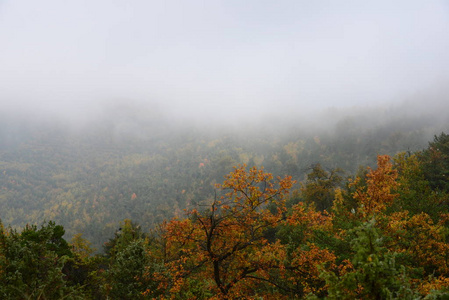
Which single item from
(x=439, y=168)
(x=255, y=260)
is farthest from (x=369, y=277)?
(x=439, y=168)

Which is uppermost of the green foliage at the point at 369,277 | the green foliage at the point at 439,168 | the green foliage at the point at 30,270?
the green foliage at the point at 369,277

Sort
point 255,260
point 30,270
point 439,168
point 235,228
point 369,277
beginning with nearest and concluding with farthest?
point 369,277
point 30,270
point 235,228
point 255,260
point 439,168

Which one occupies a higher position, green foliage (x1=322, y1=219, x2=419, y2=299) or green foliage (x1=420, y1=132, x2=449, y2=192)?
green foliage (x1=322, y1=219, x2=419, y2=299)

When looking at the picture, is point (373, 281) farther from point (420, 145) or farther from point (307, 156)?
point (307, 156)

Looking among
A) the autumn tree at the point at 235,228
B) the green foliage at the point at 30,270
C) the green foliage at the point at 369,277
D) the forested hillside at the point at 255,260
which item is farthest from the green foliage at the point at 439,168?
the green foliage at the point at 30,270

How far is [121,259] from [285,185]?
46.3ft

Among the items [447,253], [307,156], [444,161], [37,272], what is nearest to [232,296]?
[37,272]

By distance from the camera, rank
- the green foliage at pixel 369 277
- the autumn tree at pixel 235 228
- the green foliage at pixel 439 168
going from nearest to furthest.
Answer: the green foliage at pixel 369 277 → the autumn tree at pixel 235 228 → the green foliage at pixel 439 168

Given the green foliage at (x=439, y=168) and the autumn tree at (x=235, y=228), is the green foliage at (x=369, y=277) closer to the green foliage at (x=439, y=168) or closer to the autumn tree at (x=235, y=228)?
the autumn tree at (x=235, y=228)

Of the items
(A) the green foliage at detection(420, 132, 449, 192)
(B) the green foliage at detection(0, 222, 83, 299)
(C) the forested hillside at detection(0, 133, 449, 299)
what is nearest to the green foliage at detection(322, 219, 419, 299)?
(C) the forested hillside at detection(0, 133, 449, 299)

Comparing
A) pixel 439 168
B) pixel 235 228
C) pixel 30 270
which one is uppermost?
pixel 235 228

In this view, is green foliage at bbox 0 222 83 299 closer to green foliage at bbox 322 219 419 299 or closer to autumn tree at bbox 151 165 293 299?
autumn tree at bbox 151 165 293 299

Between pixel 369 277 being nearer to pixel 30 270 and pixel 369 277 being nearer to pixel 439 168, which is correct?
pixel 30 270

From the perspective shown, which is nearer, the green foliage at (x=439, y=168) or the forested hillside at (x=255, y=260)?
the forested hillside at (x=255, y=260)
